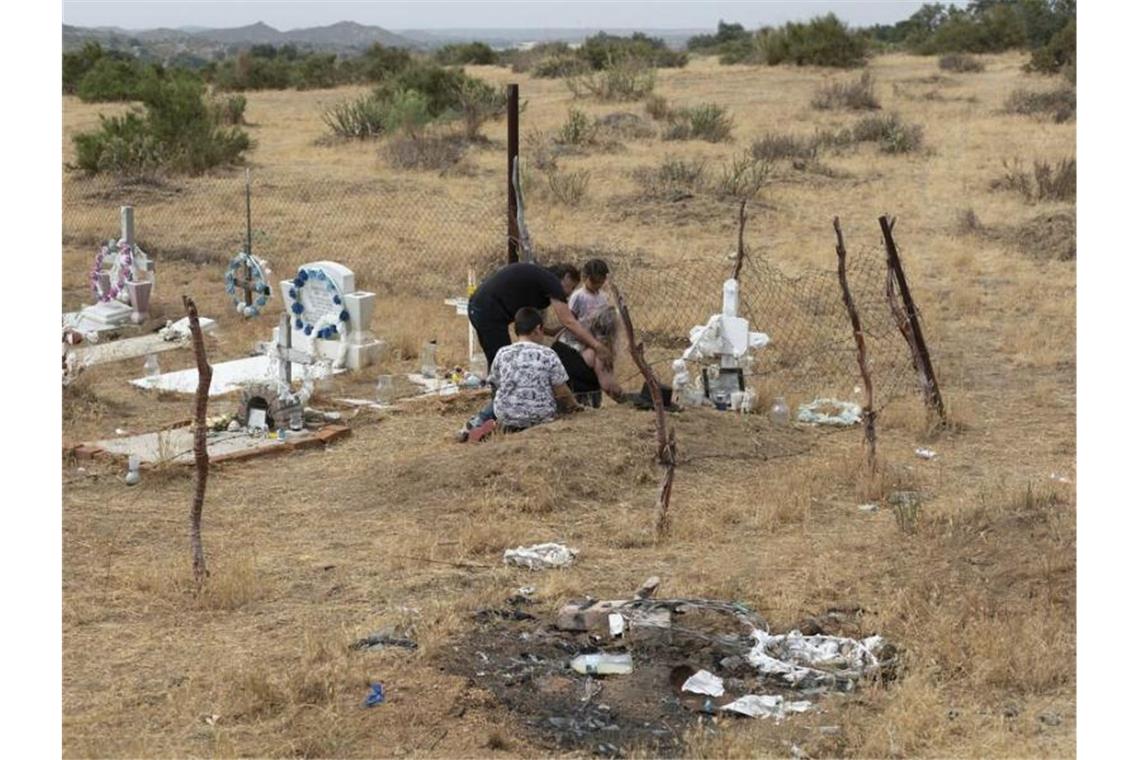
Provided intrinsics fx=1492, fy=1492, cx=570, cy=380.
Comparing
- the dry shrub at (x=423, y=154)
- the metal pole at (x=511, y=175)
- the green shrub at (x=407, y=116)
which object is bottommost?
the metal pole at (x=511, y=175)

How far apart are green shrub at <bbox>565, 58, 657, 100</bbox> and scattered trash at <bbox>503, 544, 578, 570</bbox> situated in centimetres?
2344

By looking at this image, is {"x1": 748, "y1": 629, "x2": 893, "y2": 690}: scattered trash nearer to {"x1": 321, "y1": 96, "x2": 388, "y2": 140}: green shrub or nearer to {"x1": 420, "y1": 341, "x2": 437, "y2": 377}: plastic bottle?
{"x1": 420, "y1": 341, "x2": 437, "y2": 377}: plastic bottle

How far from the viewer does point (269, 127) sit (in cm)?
2962

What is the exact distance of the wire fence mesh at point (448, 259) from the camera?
12.3 metres

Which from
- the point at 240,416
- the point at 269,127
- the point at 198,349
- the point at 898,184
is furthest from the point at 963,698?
the point at 269,127

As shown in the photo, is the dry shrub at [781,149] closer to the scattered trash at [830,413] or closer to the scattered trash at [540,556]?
the scattered trash at [830,413]

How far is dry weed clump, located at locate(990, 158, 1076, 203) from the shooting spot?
61.0 ft

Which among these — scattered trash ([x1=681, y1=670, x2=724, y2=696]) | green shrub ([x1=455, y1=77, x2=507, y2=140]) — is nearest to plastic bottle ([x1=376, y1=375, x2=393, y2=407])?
scattered trash ([x1=681, y1=670, x2=724, y2=696])

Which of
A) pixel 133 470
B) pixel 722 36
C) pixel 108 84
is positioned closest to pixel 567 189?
pixel 133 470

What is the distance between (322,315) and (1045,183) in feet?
34.2

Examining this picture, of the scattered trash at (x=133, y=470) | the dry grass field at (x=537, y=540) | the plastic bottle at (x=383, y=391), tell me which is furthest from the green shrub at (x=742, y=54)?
A: the scattered trash at (x=133, y=470)

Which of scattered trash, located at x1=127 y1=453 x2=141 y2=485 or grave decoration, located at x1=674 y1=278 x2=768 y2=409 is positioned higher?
grave decoration, located at x1=674 y1=278 x2=768 y2=409

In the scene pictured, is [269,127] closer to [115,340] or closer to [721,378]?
[115,340]

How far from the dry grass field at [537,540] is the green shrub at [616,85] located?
52.0 ft
